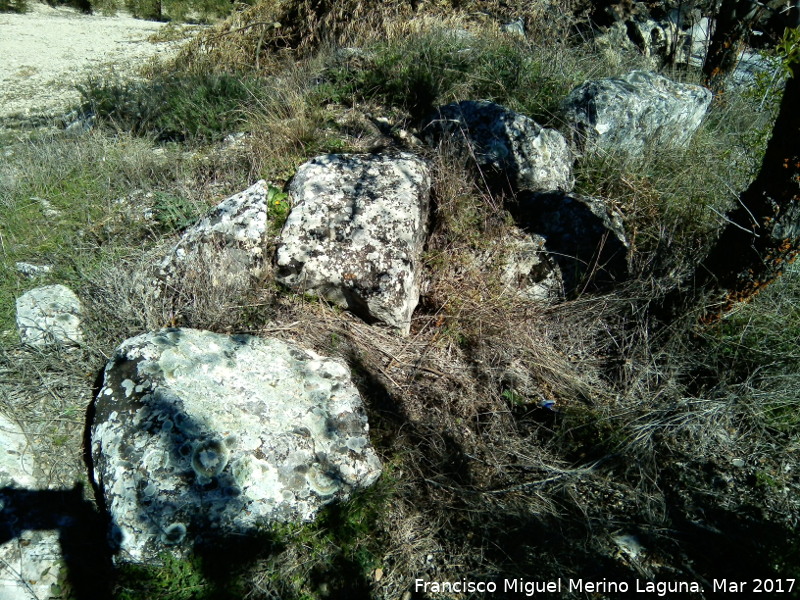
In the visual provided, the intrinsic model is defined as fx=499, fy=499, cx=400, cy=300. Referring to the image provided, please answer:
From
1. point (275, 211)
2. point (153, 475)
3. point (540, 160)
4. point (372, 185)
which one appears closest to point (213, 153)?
point (275, 211)

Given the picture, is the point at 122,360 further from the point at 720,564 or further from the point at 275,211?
the point at 720,564

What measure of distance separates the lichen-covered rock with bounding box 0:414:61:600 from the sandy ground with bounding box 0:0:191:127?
16.1ft

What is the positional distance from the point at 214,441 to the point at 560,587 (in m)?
1.55

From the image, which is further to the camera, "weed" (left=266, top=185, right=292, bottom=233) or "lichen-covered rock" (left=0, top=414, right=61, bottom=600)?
"weed" (left=266, top=185, right=292, bottom=233)

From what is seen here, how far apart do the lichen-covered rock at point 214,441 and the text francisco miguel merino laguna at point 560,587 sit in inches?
22.6

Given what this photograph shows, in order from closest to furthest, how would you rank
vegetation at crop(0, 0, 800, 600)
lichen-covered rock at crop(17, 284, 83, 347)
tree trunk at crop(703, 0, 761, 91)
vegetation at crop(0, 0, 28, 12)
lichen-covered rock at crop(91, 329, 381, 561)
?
lichen-covered rock at crop(91, 329, 381, 561) < vegetation at crop(0, 0, 800, 600) < lichen-covered rock at crop(17, 284, 83, 347) < tree trunk at crop(703, 0, 761, 91) < vegetation at crop(0, 0, 28, 12)

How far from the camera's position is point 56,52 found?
27.2 feet

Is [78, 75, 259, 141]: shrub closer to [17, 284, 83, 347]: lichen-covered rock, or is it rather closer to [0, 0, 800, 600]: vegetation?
[0, 0, 800, 600]: vegetation

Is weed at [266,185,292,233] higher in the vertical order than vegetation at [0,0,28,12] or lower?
lower

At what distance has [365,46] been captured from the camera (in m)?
5.58

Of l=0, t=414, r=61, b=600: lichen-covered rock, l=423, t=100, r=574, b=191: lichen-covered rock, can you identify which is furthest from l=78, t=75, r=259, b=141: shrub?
l=0, t=414, r=61, b=600: lichen-covered rock

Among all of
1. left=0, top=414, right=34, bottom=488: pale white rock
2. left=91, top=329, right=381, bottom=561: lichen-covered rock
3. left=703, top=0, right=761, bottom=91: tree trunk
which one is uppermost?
left=703, top=0, right=761, bottom=91: tree trunk

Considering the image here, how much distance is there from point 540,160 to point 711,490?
8.16 feet

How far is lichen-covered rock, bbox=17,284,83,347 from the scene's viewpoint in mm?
2668
